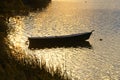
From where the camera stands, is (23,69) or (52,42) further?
(52,42)

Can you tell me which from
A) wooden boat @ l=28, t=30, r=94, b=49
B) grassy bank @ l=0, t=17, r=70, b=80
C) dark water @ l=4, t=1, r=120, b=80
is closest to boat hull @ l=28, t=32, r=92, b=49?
wooden boat @ l=28, t=30, r=94, b=49

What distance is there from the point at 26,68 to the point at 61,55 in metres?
20.7

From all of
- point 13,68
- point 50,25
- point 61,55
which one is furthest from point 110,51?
point 13,68

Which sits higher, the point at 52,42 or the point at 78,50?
the point at 52,42

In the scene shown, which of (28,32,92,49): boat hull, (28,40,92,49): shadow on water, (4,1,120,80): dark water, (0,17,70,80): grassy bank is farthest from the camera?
(28,32,92,49): boat hull

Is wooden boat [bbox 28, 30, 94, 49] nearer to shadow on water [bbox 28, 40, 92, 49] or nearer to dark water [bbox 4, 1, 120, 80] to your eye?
shadow on water [bbox 28, 40, 92, 49]

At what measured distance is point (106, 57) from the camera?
112 ft

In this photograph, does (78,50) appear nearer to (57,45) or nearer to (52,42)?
(57,45)

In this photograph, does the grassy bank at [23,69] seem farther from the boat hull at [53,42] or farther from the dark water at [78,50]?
the boat hull at [53,42]

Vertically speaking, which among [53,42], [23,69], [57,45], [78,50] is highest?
[23,69]

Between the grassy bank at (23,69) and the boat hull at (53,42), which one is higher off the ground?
the grassy bank at (23,69)

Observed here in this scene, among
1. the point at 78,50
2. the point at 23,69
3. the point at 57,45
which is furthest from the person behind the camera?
the point at 57,45

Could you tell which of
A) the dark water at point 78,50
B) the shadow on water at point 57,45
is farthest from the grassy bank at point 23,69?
the shadow on water at point 57,45

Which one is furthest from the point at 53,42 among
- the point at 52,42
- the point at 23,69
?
the point at 23,69
